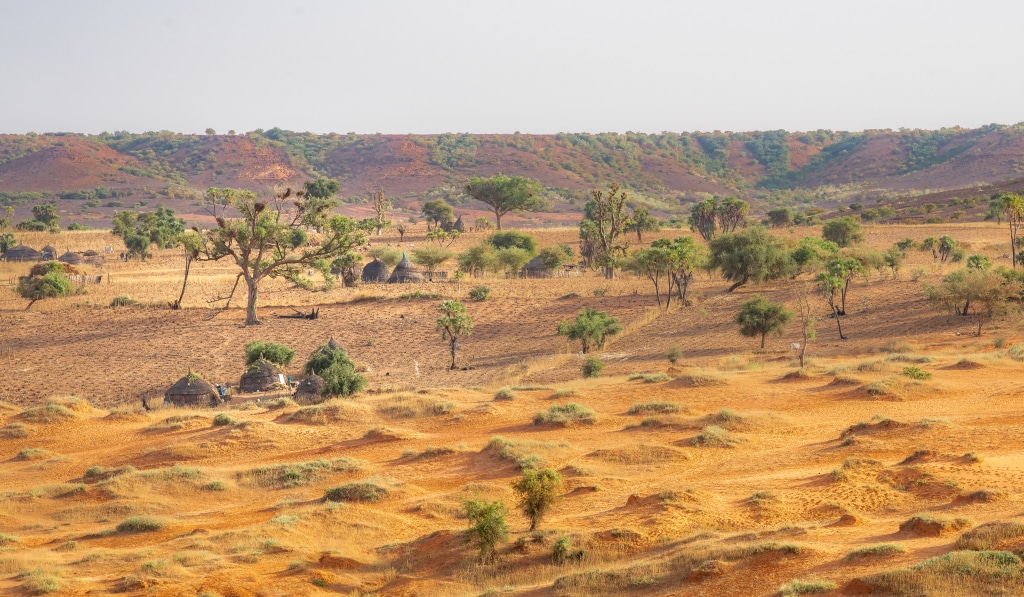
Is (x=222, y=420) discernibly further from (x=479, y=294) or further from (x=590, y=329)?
(x=479, y=294)

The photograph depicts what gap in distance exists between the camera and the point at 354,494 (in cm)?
1708

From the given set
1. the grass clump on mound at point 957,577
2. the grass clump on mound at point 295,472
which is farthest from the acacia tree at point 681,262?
the grass clump on mound at point 957,577

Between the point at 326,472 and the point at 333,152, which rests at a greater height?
the point at 333,152

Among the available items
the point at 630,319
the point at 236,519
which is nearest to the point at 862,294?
the point at 630,319

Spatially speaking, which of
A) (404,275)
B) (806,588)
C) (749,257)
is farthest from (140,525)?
(404,275)

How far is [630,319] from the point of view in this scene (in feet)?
131

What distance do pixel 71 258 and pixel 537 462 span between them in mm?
52536

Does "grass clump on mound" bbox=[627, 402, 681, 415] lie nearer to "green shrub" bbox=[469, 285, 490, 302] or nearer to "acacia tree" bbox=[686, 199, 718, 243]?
"green shrub" bbox=[469, 285, 490, 302]

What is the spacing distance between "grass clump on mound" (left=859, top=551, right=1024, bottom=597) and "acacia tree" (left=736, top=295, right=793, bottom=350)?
23.4m

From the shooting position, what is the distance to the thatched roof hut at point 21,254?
198 feet

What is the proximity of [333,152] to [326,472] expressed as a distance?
490 ft

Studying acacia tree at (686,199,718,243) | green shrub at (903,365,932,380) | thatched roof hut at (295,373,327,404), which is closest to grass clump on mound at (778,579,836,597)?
green shrub at (903,365,932,380)

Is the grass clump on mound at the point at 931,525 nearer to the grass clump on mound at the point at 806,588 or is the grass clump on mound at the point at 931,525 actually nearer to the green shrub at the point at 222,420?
the grass clump on mound at the point at 806,588

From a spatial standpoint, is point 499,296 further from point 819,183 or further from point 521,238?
point 819,183
